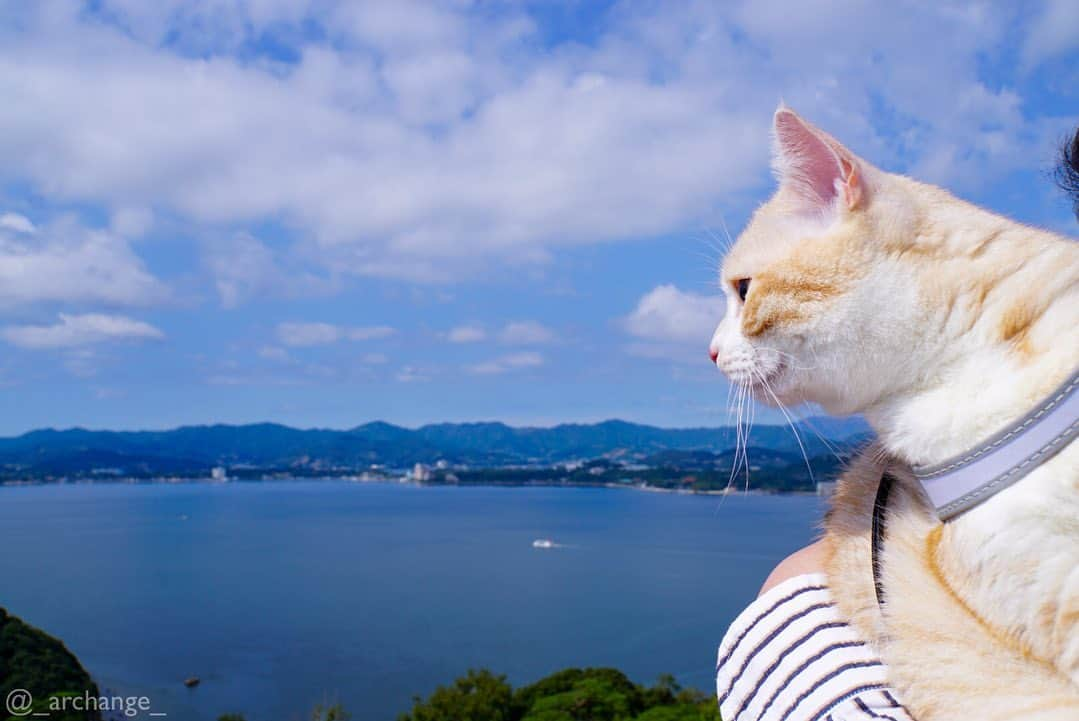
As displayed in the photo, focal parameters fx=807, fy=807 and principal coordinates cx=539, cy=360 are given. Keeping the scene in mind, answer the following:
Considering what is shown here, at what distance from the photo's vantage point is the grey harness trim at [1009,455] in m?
0.88

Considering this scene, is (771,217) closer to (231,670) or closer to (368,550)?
(231,670)

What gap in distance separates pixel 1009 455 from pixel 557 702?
55.5 feet

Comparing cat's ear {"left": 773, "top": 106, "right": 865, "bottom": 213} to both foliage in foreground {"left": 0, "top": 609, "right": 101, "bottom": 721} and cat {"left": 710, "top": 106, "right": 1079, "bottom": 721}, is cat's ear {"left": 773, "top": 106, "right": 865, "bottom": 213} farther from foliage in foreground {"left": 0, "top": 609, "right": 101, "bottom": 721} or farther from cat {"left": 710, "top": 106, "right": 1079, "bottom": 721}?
foliage in foreground {"left": 0, "top": 609, "right": 101, "bottom": 721}

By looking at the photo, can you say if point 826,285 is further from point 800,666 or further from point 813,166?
point 800,666

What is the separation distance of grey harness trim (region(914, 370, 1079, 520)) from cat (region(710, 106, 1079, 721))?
0.05ft

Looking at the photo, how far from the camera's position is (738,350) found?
130 centimetres

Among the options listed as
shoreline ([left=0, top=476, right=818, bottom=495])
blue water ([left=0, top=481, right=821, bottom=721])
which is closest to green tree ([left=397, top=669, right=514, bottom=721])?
blue water ([left=0, top=481, right=821, bottom=721])

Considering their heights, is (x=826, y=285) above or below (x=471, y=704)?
above

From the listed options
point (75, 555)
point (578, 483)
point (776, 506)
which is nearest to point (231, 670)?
point (75, 555)

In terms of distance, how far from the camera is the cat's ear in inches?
44.9

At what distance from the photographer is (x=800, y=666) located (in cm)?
109

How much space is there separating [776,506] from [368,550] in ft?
115

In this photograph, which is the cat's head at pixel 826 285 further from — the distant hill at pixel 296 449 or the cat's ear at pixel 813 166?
the distant hill at pixel 296 449

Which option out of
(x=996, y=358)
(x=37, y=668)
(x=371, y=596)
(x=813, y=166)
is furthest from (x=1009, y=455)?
(x=371, y=596)
